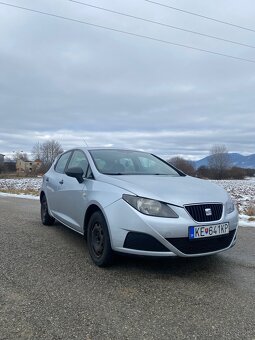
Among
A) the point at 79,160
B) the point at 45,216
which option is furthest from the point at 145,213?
the point at 45,216

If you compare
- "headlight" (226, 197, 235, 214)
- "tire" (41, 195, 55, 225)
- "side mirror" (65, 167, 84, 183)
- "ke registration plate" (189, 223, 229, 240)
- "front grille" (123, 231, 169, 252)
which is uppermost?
"side mirror" (65, 167, 84, 183)

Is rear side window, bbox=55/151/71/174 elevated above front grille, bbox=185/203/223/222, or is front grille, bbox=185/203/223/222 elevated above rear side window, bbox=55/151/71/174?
rear side window, bbox=55/151/71/174

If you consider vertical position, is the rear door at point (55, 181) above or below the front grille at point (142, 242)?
above

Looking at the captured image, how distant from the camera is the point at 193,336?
2.51 meters

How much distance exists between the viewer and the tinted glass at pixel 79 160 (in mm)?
4875

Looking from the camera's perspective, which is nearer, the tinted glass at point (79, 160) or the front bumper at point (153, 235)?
the front bumper at point (153, 235)

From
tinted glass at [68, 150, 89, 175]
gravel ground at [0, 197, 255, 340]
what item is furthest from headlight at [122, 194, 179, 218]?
tinted glass at [68, 150, 89, 175]

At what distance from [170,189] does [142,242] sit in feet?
2.31

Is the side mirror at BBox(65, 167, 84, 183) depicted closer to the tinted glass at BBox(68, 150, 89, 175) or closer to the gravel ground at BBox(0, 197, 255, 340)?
the tinted glass at BBox(68, 150, 89, 175)

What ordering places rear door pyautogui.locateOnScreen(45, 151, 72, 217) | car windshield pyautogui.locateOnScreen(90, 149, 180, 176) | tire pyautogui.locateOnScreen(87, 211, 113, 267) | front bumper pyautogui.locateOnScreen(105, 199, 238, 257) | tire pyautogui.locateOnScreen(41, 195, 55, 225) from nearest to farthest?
front bumper pyautogui.locateOnScreen(105, 199, 238, 257) → tire pyautogui.locateOnScreen(87, 211, 113, 267) → car windshield pyautogui.locateOnScreen(90, 149, 180, 176) → rear door pyautogui.locateOnScreen(45, 151, 72, 217) → tire pyautogui.locateOnScreen(41, 195, 55, 225)

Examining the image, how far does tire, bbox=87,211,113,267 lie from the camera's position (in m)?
3.77

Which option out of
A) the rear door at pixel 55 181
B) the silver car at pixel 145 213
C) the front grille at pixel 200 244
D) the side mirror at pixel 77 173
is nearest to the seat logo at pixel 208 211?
the silver car at pixel 145 213

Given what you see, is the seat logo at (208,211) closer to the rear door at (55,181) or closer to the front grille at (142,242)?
the front grille at (142,242)

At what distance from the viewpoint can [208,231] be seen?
140 inches
